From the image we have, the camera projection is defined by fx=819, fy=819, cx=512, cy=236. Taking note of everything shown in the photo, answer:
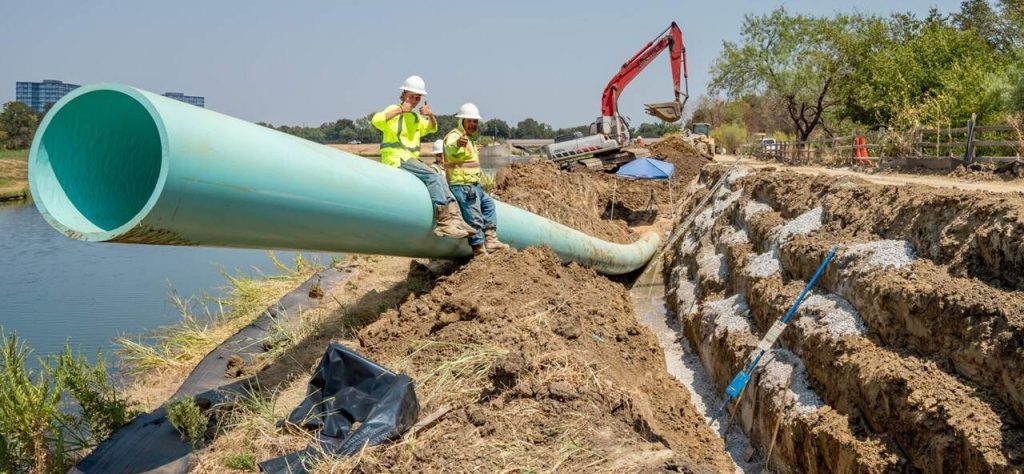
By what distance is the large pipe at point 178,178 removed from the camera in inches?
179

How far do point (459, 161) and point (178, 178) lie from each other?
11.9 ft

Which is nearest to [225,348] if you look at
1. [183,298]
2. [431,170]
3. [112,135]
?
[431,170]

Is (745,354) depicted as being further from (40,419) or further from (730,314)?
(40,419)

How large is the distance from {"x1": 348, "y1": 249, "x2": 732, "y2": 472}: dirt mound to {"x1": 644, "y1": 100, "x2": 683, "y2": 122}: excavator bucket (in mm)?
14883

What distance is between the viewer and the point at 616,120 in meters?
22.4

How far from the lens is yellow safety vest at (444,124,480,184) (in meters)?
7.79

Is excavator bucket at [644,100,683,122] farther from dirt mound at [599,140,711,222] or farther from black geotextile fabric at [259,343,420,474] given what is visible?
black geotextile fabric at [259,343,420,474]

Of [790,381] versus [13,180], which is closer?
[790,381]

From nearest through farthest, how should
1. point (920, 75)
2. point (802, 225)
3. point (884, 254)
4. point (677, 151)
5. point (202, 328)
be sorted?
1. point (884, 254)
2. point (802, 225)
3. point (202, 328)
4. point (920, 75)
5. point (677, 151)

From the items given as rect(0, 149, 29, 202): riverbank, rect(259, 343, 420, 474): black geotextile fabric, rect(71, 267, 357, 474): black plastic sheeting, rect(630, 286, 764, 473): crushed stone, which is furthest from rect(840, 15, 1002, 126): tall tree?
rect(0, 149, 29, 202): riverbank

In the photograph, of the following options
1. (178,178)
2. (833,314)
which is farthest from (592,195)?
(178,178)

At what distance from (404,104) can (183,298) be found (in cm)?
794

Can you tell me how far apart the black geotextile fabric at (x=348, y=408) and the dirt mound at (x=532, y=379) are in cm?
17

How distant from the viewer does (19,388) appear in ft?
15.6
